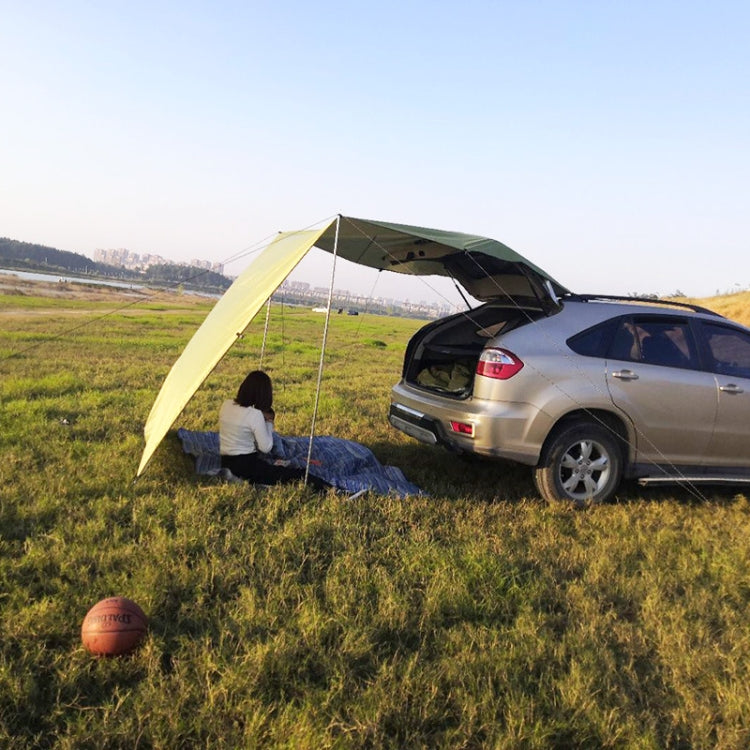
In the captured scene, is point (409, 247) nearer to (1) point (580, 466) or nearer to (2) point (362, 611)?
(1) point (580, 466)

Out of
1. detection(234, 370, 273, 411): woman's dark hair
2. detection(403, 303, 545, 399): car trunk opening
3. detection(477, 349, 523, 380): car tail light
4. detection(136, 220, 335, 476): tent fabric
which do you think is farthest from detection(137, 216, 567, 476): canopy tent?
detection(477, 349, 523, 380): car tail light

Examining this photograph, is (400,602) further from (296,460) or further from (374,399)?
(374,399)

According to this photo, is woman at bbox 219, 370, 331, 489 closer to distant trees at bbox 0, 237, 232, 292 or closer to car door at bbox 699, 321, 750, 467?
car door at bbox 699, 321, 750, 467

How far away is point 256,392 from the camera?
502 centimetres

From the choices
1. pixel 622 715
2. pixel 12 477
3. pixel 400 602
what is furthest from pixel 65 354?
pixel 622 715

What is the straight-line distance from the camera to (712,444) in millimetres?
5418

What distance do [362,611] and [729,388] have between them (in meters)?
4.13

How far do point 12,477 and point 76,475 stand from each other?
0.46m

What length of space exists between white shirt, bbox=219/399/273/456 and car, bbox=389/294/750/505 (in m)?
1.41

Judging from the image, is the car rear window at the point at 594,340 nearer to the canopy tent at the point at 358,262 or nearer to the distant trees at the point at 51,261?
the canopy tent at the point at 358,262

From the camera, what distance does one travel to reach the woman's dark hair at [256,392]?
501 cm

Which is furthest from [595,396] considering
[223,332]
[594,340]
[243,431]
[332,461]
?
[223,332]

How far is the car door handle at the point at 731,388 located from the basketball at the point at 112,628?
5047 mm

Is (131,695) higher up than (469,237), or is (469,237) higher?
(469,237)
